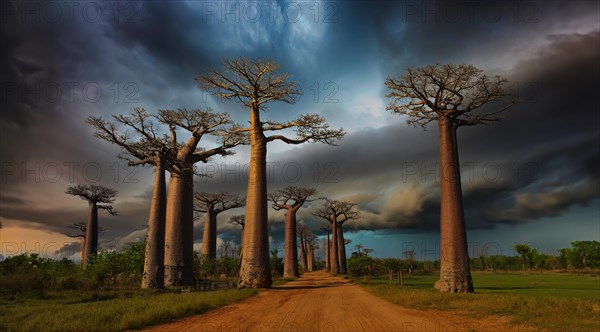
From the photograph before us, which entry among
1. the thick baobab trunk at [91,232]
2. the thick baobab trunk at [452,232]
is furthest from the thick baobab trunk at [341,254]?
the thick baobab trunk at [452,232]

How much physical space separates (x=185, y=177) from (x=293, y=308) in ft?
55.1

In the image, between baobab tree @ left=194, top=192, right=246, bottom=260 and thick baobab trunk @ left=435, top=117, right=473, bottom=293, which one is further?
baobab tree @ left=194, top=192, right=246, bottom=260

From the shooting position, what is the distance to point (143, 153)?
2252 centimetres

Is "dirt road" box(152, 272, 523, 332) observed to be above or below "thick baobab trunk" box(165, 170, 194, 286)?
below

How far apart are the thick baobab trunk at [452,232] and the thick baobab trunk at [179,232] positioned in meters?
16.4

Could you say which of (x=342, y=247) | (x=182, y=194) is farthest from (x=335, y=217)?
(x=182, y=194)

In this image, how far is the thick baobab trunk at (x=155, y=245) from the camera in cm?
2020

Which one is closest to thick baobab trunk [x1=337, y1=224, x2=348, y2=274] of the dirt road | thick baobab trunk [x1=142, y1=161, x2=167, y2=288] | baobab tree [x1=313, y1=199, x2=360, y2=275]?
baobab tree [x1=313, y1=199, x2=360, y2=275]

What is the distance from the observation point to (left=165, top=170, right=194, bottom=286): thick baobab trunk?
2434cm

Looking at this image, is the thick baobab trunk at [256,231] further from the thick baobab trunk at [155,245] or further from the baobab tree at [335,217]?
the baobab tree at [335,217]

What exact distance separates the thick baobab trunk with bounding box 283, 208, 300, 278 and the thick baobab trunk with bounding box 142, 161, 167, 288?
2390 centimetres

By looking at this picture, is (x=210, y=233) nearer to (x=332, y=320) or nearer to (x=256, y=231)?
(x=256, y=231)

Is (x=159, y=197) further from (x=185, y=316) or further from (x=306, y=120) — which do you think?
(x=185, y=316)

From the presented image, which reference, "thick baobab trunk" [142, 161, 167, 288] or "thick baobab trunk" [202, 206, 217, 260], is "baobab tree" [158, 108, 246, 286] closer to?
"thick baobab trunk" [142, 161, 167, 288]
